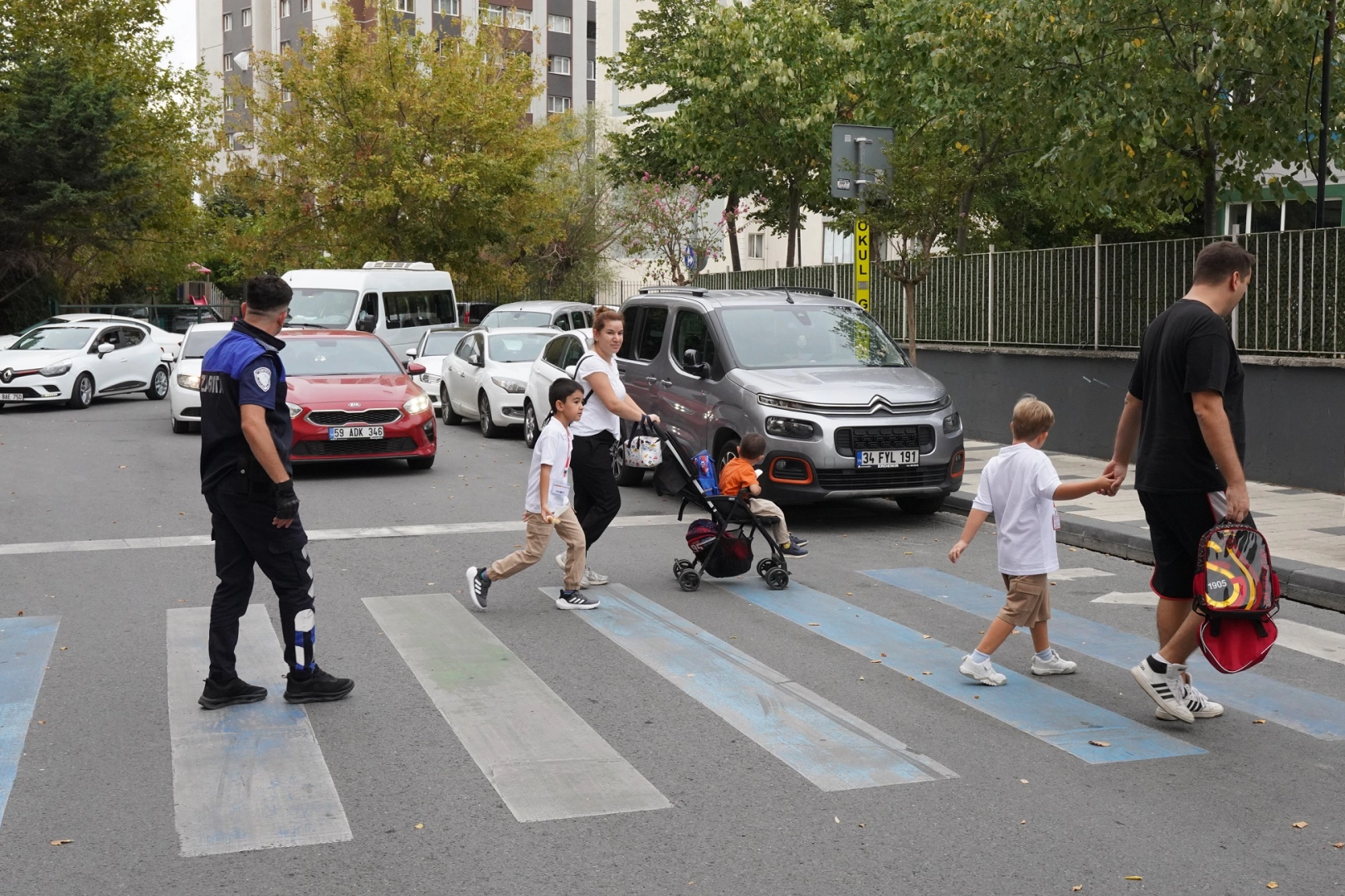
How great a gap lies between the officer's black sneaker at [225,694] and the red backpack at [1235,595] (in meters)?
3.89


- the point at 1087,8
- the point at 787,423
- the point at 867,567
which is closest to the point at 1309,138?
the point at 1087,8

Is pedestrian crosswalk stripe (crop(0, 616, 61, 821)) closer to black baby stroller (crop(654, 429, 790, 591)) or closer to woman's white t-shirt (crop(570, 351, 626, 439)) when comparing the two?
woman's white t-shirt (crop(570, 351, 626, 439))

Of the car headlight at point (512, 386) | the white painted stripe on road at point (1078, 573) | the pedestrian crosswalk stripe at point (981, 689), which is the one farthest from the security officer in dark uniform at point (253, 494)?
the car headlight at point (512, 386)

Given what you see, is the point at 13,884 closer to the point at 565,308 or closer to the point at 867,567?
the point at 867,567

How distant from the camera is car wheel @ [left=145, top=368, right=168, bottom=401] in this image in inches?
1053

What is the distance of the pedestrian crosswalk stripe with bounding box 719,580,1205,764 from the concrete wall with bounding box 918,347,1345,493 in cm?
650

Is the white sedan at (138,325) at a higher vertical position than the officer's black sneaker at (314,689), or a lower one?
higher

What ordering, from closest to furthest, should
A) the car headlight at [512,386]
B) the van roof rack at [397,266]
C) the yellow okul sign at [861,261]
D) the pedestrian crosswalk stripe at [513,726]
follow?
the pedestrian crosswalk stripe at [513,726] → the yellow okul sign at [861,261] → the car headlight at [512,386] → the van roof rack at [397,266]

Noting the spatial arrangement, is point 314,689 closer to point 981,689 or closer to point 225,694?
point 225,694

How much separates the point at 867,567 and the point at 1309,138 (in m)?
8.14

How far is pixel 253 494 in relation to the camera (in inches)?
230

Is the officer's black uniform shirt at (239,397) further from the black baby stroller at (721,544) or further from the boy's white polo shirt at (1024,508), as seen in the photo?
the black baby stroller at (721,544)

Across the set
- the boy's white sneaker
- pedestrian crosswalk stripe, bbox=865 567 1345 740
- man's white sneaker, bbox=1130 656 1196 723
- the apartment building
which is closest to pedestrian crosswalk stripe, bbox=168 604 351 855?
the boy's white sneaker

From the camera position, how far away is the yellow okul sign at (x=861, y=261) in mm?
15656
